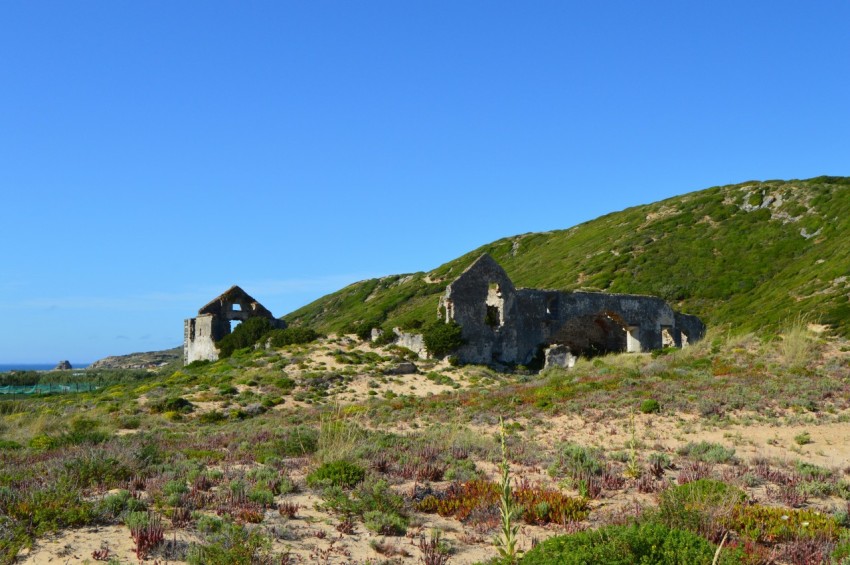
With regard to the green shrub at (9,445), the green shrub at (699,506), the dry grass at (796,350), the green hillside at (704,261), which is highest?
the green hillside at (704,261)

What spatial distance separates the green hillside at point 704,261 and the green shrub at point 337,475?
90.3 ft

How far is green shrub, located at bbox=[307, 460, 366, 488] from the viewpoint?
958 cm

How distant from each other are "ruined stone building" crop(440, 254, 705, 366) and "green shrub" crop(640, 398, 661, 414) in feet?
55.6

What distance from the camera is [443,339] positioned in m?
34.1

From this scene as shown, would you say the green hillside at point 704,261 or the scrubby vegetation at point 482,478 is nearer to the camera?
the scrubby vegetation at point 482,478

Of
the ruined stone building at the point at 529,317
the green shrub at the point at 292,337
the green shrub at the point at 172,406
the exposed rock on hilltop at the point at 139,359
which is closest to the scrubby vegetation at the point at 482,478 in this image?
the green shrub at the point at 172,406

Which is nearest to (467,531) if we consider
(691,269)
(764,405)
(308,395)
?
(764,405)

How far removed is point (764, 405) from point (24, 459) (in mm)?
16369

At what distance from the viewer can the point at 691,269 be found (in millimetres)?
64250

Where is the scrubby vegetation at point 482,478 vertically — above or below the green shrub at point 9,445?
below

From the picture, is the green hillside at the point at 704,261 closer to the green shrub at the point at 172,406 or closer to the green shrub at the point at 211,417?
the green shrub at the point at 172,406

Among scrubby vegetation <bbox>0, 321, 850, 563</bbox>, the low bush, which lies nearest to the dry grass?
scrubby vegetation <bbox>0, 321, 850, 563</bbox>

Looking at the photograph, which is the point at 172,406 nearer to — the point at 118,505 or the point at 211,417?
the point at 211,417

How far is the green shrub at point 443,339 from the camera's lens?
34.1 m
